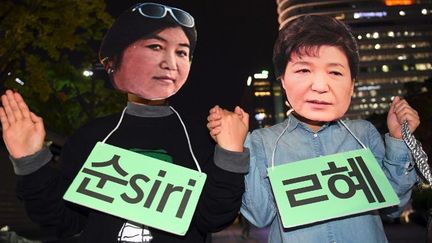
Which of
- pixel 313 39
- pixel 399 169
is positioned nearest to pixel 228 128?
pixel 313 39

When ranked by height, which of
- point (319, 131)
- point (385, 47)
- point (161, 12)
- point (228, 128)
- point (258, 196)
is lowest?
point (385, 47)

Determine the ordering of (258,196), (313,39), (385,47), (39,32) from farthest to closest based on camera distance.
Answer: (385,47) → (39,32) → (313,39) → (258,196)

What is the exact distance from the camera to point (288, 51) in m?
2.39

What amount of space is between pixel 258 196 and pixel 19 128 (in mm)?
1144

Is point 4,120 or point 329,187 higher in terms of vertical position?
point 4,120

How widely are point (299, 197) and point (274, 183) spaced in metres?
0.13

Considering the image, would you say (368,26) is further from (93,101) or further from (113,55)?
(113,55)

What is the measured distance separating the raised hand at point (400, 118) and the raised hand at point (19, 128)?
168 cm

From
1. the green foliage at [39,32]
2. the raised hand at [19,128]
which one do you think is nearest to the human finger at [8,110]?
the raised hand at [19,128]

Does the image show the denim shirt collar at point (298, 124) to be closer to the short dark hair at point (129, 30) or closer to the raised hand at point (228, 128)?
the raised hand at point (228, 128)

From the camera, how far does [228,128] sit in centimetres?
209

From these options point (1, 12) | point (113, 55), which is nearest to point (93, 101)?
point (1, 12)

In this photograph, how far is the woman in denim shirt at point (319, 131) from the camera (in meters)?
2.19

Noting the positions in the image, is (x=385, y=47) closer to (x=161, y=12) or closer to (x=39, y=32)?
(x=39, y=32)
